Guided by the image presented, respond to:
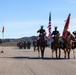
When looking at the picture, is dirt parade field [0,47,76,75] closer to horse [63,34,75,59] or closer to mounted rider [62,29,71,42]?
horse [63,34,75,59]

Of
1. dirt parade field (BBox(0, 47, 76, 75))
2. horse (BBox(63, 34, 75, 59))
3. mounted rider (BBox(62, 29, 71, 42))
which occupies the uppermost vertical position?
mounted rider (BBox(62, 29, 71, 42))

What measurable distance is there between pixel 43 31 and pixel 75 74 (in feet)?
58.5

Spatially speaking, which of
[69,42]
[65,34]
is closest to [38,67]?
[69,42]

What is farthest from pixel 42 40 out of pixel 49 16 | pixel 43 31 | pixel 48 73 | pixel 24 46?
pixel 24 46

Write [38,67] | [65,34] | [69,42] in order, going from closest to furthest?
[38,67] → [69,42] → [65,34]

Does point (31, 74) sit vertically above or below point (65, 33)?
below

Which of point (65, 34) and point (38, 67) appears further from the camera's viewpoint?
point (65, 34)

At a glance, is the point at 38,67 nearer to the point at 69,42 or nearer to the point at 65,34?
the point at 69,42

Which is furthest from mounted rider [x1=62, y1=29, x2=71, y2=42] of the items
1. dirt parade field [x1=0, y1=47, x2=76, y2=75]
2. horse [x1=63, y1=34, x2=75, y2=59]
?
dirt parade field [x1=0, y1=47, x2=76, y2=75]

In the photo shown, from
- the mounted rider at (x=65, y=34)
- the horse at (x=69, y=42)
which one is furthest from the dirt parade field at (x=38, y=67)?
the mounted rider at (x=65, y=34)

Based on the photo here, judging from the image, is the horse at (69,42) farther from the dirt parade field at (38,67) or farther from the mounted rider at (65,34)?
the dirt parade field at (38,67)

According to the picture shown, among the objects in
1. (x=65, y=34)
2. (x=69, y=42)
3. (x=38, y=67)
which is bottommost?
(x=38, y=67)

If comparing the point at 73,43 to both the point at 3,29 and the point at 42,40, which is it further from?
the point at 3,29

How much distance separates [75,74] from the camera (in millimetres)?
18812
